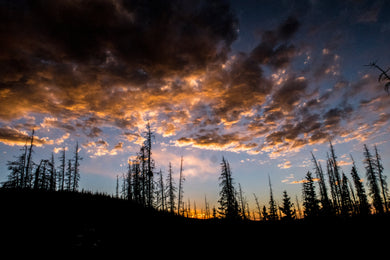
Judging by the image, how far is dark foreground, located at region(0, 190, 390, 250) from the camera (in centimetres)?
809

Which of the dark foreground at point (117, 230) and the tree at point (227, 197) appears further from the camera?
the tree at point (227, 197)

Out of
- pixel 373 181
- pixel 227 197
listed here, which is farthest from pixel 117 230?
pixel 373 181

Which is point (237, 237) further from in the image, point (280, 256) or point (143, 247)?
point (143, 247)

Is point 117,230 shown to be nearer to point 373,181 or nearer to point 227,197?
point 227,197

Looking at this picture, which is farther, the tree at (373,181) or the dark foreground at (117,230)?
the tree at (373,181)

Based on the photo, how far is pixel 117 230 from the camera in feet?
33.7

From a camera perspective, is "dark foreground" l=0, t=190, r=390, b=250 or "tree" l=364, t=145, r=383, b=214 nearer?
"dark foreground" l=0, t=190, r=390, b=250

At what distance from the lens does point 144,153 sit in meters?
28.2

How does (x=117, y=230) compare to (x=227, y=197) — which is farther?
(x=227, y=197)

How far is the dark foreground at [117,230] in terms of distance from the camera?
8086 millimetres

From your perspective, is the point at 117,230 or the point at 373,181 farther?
the point at 373,181

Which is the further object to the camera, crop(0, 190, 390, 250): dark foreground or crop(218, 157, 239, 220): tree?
crop(218, 157, 239, 220): tree

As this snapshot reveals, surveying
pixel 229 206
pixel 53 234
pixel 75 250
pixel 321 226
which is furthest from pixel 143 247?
pixel 229 206

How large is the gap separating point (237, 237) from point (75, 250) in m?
8.52
